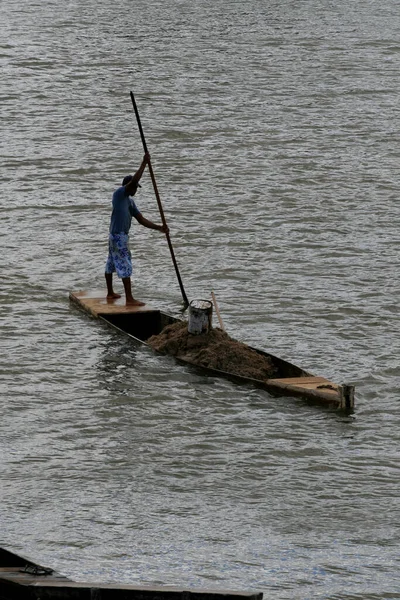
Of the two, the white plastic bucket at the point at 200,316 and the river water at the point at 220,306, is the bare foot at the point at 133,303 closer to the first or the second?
the river water at the point at 220,306

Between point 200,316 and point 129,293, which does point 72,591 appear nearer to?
point 200,316

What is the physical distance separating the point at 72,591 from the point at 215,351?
6.51 m

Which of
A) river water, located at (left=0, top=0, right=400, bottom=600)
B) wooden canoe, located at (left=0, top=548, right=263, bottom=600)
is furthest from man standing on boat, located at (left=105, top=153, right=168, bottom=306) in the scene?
wooden canoe, located at (left=0, top=548, right=263, bottom=600)

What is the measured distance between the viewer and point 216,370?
49.2ft

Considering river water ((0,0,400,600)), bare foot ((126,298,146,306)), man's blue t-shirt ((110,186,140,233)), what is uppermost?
man's blue t-shirt ((110,186,140,233))

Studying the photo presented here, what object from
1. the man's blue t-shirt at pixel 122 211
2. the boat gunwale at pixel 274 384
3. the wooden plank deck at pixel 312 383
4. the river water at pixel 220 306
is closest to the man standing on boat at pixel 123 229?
the man's blue t-shirt at pixel 122 211

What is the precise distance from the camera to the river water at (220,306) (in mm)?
11625

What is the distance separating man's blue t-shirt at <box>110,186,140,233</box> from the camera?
54.1 ft

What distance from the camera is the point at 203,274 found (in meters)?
19.3

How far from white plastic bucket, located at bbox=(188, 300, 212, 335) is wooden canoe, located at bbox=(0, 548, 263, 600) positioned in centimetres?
599

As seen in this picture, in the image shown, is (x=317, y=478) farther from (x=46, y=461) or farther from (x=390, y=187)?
(x=390, y=187)

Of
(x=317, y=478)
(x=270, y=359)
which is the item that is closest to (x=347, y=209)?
(x=270, y=359)

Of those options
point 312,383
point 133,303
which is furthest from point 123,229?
point 312,383

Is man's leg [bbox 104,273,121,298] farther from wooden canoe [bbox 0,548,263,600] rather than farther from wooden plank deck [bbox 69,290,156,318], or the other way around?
wooden canoe [bbox 0,548,263,600]
